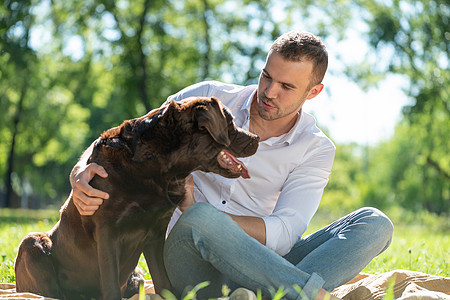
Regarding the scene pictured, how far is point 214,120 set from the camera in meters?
3.07

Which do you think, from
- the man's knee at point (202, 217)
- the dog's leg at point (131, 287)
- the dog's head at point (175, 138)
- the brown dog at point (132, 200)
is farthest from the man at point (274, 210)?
the dog's leg at point (131, 287)

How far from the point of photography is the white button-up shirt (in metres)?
3.79

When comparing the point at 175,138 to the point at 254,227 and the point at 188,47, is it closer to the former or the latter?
the point at 254,227

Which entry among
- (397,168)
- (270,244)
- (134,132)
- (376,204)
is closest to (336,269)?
(270,244)


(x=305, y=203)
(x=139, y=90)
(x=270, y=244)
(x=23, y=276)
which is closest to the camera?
(x=23, y=276)

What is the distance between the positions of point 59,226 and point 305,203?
1.73m

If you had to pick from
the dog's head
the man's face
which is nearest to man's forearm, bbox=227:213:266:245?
the dog's head

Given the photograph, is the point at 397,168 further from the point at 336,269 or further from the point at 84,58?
the point at 336,269

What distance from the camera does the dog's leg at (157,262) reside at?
10.6ft

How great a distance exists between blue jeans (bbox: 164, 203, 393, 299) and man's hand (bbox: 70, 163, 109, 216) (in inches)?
21.3

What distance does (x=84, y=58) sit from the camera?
62.4 ft

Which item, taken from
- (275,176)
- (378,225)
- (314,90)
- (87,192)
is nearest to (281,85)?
(314,90)

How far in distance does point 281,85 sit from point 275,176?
69 centimetres

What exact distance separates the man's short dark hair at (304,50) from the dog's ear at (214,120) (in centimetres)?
93
